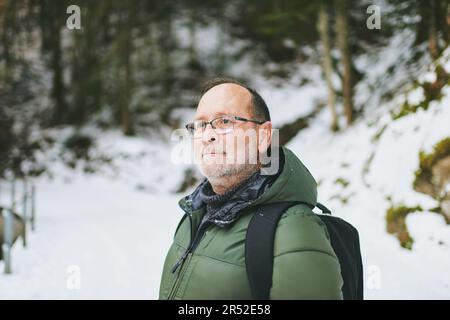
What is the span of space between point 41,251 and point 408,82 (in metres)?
11.3

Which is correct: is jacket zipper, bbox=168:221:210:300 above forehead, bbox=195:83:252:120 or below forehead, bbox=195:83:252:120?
below

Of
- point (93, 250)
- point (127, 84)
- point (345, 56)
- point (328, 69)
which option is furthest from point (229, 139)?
point (127, 84)

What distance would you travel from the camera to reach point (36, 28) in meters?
25.9

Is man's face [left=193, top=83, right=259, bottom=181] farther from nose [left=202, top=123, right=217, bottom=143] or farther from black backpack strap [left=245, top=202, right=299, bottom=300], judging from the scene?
black backpack strap [left=245, top=202, right=299, bottom=300]

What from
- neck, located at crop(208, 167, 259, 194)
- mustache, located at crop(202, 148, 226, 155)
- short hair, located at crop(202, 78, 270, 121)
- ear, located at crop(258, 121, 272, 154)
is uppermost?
short hair, located at crop(202, 78, 270, 121)

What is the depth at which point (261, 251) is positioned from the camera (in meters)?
1.55

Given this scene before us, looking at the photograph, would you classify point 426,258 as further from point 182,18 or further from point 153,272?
point 182,18

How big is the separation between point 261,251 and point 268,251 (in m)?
0.03

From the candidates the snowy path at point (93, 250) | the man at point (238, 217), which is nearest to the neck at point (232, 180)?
the man at point (238, 217)

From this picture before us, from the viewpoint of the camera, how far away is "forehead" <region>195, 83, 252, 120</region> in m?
1.91

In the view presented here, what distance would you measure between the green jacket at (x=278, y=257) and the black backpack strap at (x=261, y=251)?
3cm

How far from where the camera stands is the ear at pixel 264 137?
1.91m

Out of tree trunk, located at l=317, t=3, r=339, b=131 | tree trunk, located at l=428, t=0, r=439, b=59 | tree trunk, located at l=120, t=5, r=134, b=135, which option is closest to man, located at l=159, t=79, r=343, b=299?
tree trunk, located at l=428, t=0, r=439, b=59

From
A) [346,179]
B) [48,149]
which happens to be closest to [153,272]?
[346,179]
